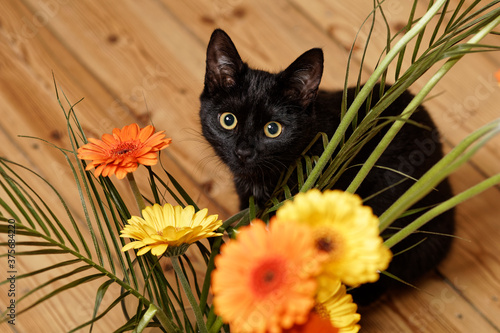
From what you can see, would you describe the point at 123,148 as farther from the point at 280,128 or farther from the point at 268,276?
the point at 280,128

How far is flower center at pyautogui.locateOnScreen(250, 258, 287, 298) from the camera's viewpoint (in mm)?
284

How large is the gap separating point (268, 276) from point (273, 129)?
61 centimetres

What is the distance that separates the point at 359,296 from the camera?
1.00 meters

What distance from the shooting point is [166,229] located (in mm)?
420

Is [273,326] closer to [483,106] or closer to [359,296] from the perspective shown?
[359,296]

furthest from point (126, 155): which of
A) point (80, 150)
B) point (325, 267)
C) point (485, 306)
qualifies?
point (485, 306)

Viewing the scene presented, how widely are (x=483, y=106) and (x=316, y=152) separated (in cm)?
56

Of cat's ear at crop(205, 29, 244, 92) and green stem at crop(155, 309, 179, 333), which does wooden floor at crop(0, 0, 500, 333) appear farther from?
green stem at crop(155, 309, 179, 333)

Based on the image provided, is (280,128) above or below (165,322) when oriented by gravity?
above

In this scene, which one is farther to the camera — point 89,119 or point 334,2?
point 334,2

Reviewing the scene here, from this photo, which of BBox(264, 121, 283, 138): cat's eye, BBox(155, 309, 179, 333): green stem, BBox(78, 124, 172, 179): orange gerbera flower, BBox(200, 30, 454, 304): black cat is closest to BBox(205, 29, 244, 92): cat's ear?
BBox(200, 30, 454, 304): black cat


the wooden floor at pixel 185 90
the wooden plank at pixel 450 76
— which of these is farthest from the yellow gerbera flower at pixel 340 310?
the wooden plank at pixel 450 76

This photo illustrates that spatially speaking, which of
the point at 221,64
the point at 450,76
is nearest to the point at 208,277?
the point at 221,64

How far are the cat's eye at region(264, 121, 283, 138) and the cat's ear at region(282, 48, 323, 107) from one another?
0.06 meters
